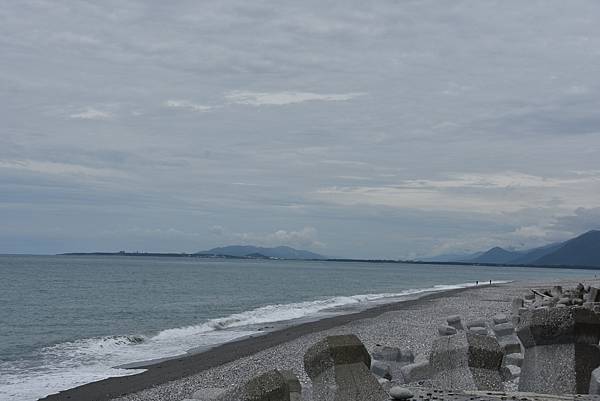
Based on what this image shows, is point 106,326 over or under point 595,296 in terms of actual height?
under

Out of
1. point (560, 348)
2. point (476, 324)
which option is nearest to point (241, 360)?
point (476, 324)

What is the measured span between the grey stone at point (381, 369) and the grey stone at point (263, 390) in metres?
5.55

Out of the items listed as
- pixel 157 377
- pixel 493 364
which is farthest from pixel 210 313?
pixel 493 364

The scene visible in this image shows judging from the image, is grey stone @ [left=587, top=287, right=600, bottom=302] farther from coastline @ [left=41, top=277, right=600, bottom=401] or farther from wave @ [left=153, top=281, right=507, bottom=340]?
wave @ [left=153, top=281, right=507, bottom=340]

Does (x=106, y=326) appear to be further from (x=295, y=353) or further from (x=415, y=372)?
(x=415, y=372)

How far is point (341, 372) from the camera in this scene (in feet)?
23.8

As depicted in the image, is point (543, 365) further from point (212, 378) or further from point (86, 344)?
point (86, 344)

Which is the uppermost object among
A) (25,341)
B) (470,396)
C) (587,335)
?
(587,335)

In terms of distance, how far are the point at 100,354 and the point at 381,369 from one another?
13.1 m

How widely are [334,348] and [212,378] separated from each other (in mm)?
8751

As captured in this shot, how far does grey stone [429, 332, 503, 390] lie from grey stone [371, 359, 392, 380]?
349cm

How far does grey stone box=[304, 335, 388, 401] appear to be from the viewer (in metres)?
7.10

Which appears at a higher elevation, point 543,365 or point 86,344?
point 543,365

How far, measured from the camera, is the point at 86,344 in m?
24.8
